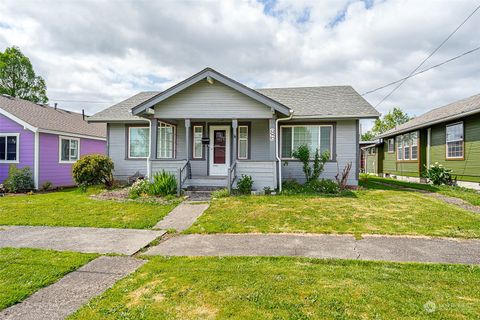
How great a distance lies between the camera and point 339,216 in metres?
7.14

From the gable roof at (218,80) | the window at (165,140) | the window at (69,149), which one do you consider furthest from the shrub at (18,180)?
the gable roof at (218,80)

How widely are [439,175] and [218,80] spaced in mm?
Answer: 11719

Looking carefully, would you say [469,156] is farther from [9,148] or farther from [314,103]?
[9,148]

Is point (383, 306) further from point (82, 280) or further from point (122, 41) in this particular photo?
point (122, 41)

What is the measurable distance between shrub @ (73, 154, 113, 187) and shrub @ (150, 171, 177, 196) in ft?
9.97

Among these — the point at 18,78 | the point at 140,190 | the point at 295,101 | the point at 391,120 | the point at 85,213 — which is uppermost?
the point at 18,78

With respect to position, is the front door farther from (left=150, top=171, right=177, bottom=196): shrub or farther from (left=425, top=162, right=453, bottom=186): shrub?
(left=425, top=162, right=453, bottom=186): shrub

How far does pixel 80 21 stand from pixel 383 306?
1404 centimetres

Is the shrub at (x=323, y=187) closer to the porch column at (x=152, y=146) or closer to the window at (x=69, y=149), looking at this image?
the porch column at (x=152, y=146)

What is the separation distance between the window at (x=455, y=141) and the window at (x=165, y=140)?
527 inches

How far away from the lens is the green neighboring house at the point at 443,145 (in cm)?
1176

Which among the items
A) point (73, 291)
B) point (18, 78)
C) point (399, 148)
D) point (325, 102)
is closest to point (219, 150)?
point (325, 102)

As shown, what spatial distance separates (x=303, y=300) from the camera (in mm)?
3006

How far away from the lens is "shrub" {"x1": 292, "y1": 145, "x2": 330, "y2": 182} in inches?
449
